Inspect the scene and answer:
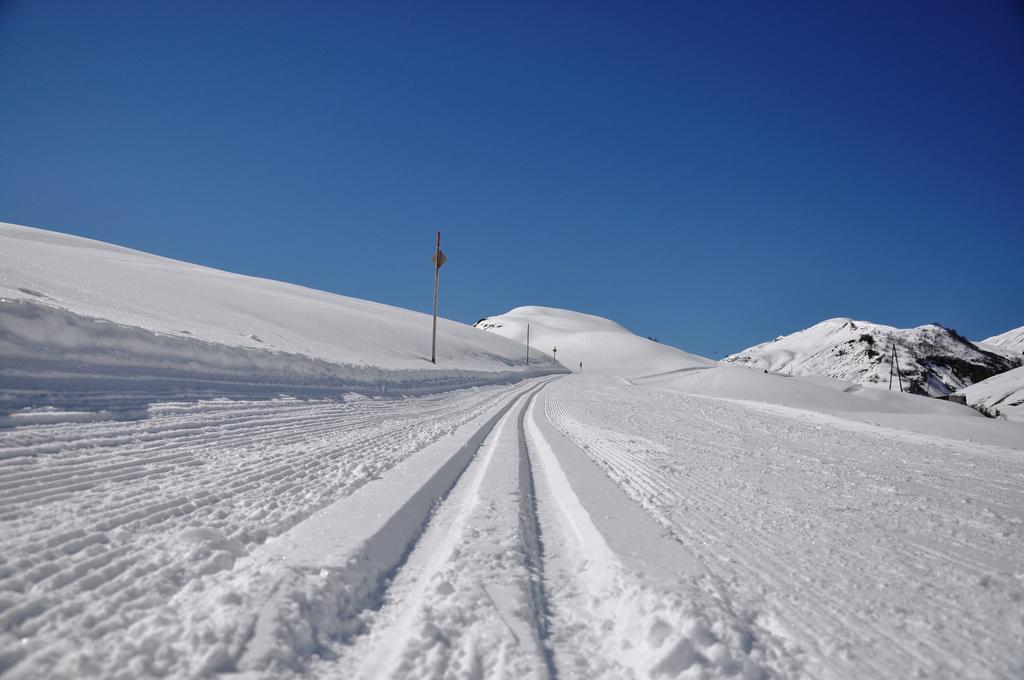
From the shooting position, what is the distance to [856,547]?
2820 millimetres

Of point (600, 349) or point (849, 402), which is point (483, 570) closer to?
point (849, 402)

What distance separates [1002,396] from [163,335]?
59.7 metres

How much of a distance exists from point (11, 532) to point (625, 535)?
3230 mm

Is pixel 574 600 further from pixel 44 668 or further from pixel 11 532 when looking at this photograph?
pixel 11 532

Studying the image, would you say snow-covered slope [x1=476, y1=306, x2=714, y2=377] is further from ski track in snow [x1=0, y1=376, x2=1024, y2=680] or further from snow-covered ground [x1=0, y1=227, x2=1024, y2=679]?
ski track in snow [x1=0, y1=376, x2=1024, y2=680]

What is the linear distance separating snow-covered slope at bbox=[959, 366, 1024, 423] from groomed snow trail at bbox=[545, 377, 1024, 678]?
43.8 meters

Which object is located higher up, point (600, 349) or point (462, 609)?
point (600, 349)

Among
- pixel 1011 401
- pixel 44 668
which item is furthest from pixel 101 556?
pixel 1011 401

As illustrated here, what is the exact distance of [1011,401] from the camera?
39500 millimetres

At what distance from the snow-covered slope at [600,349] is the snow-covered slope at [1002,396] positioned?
4424 cm

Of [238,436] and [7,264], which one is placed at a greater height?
[7,264]

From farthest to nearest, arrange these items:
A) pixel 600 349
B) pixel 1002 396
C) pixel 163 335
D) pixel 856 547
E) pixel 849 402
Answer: pixel 600 349 → pixel 1002 396 → pixel 849 402 → pixel 163 335 → pixel 856 547

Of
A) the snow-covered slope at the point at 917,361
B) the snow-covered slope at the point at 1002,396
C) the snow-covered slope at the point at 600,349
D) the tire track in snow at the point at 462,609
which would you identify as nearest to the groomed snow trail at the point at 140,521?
the tire track in snow at the point at 462,609

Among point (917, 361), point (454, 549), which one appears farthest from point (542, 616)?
point (917, 361)
